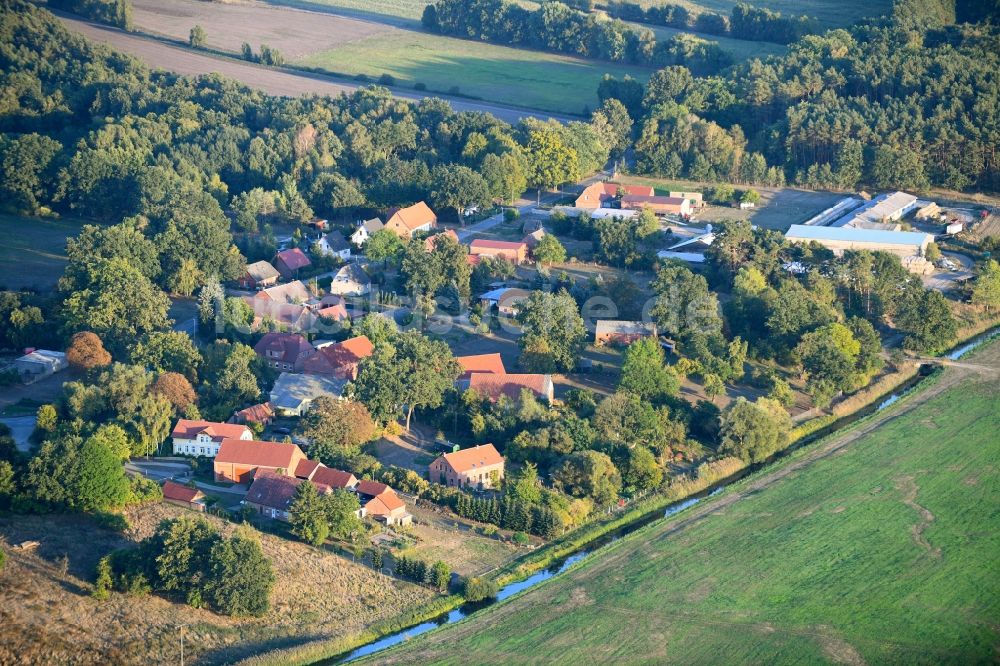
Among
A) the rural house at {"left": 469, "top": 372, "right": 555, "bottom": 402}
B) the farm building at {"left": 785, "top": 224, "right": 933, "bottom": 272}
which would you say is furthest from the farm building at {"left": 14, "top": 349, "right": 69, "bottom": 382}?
the farm building at {"left": 785, "top": 224, "right": 933, "bottom": 272}

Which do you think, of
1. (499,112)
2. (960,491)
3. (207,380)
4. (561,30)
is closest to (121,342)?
(207,380)

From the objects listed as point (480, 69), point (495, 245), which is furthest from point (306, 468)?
point (480, 69)

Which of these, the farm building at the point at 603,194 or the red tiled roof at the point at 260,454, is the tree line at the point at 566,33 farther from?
the red tiled roof at the point at 260,454

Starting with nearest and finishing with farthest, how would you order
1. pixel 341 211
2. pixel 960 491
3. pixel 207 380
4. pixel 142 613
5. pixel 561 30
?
pixel 142 613, pixel 960 491, pixel 207 380, pixel 341 211, pixel 561 30

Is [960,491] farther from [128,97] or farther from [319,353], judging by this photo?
[128,97]

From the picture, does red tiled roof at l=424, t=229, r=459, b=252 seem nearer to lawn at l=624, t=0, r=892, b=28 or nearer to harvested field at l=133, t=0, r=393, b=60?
harvested field at l=133, t=0, r=393, b=60

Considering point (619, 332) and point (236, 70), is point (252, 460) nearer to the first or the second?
point (619, 332)
